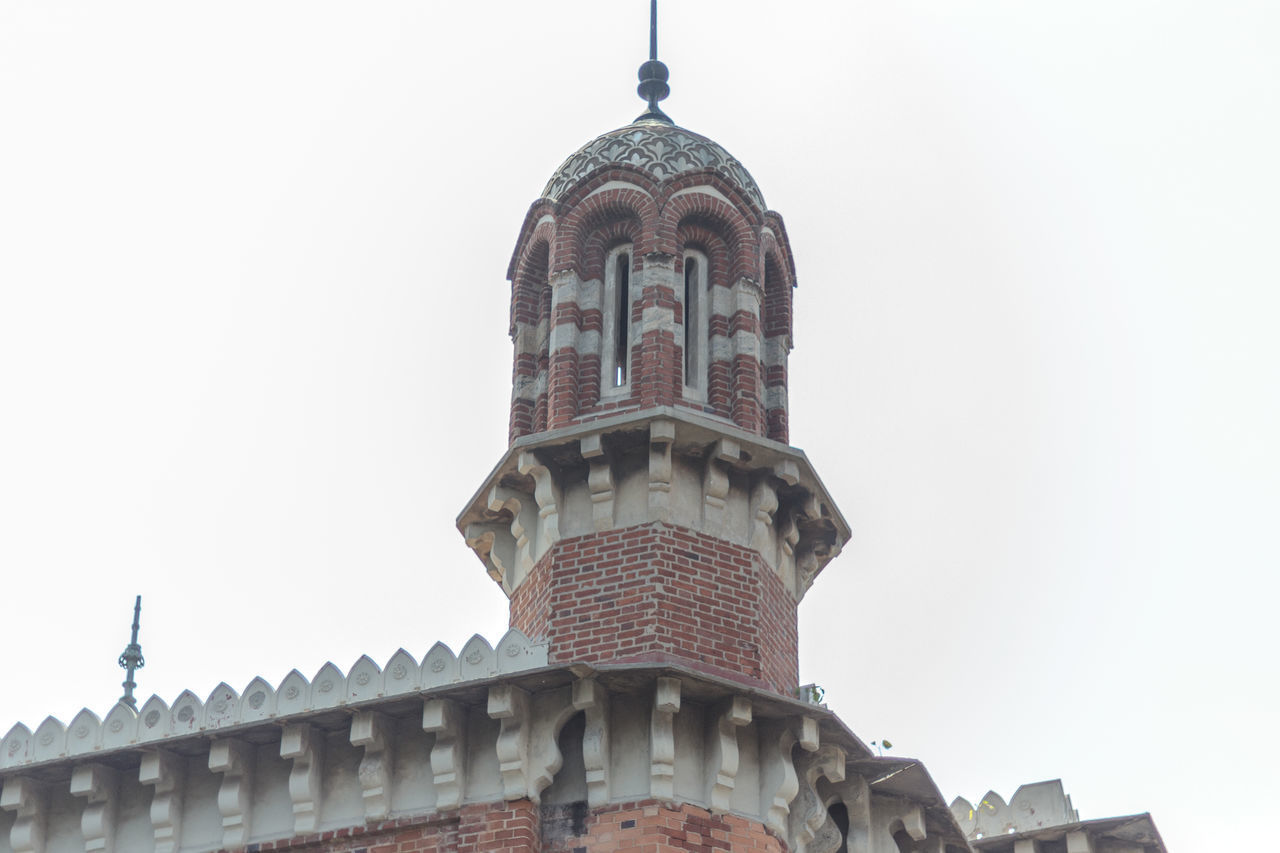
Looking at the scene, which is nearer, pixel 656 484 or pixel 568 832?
pixel 568 832

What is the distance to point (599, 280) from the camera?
20.3 metres

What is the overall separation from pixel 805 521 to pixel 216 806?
20.1 feet

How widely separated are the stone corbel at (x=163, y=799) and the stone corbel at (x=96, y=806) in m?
0.42

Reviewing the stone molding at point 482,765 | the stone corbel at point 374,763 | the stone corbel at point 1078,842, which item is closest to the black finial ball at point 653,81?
the stone molding at point 482,765

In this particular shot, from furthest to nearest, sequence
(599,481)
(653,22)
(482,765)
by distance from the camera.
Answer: (653,22), (599,481), (482,765)

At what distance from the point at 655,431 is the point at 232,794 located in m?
4.95

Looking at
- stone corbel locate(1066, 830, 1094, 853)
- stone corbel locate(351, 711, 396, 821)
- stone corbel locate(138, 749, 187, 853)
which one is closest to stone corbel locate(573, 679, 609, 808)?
stone corbel locate(351, 711, 396, 821)

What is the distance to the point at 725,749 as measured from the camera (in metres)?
16.5

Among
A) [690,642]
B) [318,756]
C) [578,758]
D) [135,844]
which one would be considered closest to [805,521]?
[690,642]

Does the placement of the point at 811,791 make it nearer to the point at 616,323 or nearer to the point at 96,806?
the point at 616,323

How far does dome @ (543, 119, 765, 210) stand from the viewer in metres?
20.7

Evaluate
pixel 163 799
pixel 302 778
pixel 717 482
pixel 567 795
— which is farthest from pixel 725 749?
pixel 163 799

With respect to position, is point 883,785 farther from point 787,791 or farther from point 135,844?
point 135,844

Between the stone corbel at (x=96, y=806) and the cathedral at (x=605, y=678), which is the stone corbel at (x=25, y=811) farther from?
the stone corbel at (x=96, y=806)
